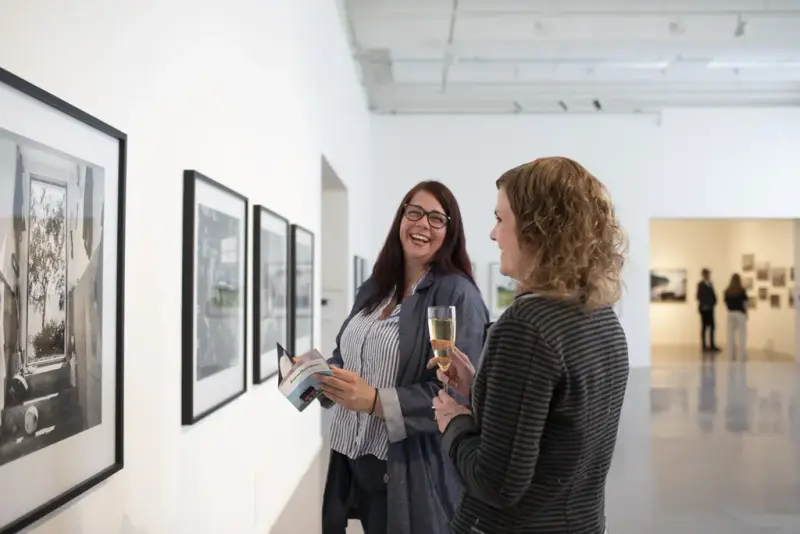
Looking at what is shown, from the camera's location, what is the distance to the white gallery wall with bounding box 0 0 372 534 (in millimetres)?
1875

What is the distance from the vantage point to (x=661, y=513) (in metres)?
5.17

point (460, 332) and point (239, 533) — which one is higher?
point (460, 332)

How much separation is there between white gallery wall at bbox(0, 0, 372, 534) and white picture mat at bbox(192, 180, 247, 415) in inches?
3.7

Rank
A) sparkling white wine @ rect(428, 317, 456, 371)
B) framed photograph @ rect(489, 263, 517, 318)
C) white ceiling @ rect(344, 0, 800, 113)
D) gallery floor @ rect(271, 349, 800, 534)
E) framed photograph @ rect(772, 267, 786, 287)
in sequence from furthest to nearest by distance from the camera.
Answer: framed photograph @ rect(772, 267, 786, 287), framed photograph @ rect(489, 263, 517, 318), white ceiling @ rect(344, 0, 800, 113), gallery floor @ rect(271, 349, 800, 534), sparkling white wine @ rect(428, 317, 456, 371)

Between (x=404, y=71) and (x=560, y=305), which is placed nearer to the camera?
(x=560, y=305)

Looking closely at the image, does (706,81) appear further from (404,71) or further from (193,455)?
(193,455)

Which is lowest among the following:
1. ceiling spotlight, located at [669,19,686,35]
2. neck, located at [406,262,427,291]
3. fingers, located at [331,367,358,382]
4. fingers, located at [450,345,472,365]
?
fingers, located at [331,367,358,382]

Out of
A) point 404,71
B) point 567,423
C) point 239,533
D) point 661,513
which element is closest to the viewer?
point 567,423

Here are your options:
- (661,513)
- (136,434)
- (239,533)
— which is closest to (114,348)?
(136,434)

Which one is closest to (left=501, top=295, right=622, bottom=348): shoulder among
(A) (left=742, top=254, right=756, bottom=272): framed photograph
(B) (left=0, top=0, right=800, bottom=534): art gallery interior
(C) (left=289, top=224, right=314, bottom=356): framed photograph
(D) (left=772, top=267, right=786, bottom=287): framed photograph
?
(B) (left=0, top=0, right=800, bottom=534): art gallery interior

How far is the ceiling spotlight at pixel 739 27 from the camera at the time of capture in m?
9.05

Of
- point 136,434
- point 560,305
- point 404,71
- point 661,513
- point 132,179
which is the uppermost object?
point 404,71

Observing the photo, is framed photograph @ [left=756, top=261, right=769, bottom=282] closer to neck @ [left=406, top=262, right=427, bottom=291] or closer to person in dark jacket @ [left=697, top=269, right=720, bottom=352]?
Result: person in dark jacket @ [left=697, top=269, right=720, bottom=352]

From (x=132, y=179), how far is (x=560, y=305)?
1.42 meters
